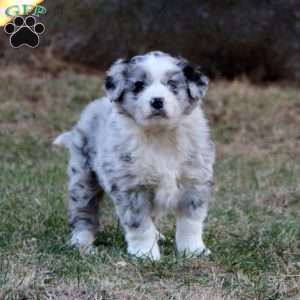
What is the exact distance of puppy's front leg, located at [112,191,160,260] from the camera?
5.75 meters

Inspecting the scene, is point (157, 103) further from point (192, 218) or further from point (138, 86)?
point (192, 218)

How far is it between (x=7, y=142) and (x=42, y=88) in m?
2.50

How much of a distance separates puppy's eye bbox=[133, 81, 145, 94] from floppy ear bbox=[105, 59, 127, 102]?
0.10 metres

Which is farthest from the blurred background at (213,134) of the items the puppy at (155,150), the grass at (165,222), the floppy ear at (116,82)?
the floppy ear at (116,82)

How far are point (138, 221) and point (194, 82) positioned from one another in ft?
3.28

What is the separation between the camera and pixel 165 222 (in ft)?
23.7

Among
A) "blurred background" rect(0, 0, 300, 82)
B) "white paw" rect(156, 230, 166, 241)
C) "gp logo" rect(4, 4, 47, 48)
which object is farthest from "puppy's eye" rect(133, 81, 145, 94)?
"blurred background" rect(0, 0, 300, 82)

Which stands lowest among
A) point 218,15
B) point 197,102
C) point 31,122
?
point 31,122

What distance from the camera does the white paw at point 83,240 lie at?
5984 mm

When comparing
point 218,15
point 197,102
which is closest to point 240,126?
point 218,15

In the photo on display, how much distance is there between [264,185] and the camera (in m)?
9.23

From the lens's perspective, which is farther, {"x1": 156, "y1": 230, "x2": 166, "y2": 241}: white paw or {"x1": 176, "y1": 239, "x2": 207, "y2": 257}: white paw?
{"x1": 156, "y1": 230, "x2": 166, "y2": 241}: white paw

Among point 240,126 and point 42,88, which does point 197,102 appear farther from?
point 42,88

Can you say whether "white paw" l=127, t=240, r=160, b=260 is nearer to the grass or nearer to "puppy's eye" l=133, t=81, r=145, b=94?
the grass
